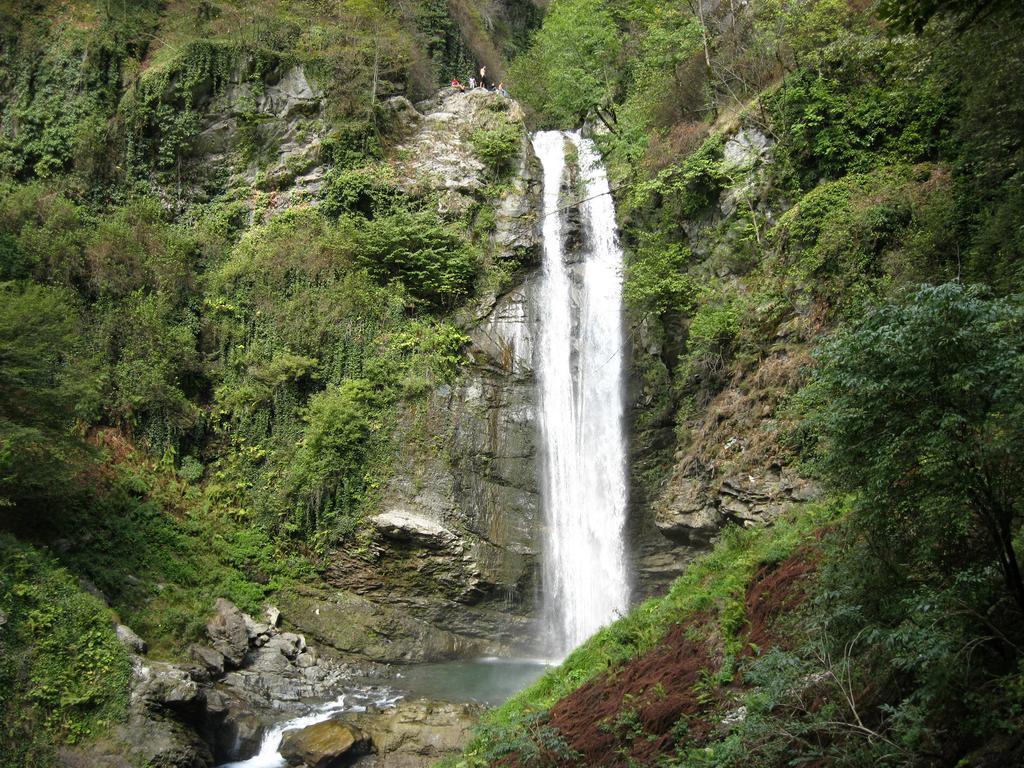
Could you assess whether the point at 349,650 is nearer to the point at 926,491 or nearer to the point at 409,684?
the point at 409,684

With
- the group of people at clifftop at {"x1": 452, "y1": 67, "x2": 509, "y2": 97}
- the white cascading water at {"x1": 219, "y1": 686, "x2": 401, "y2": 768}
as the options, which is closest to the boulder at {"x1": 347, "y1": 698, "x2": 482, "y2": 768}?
the white cascading water at {"x1": 219, "y1": 686, "x2": 401, "y2": 768}

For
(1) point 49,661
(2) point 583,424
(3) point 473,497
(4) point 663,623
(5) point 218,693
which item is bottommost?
(5) point 218,693

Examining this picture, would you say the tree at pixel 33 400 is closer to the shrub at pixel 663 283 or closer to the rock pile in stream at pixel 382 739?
the rock pile in stream at pixel 382 739

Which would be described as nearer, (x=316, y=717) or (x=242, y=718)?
(x=242, y=718)

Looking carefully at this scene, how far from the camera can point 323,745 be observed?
1206cm

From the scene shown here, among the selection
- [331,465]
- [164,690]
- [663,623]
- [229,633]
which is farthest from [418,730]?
[331,465]

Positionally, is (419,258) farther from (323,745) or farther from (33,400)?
(323,745)

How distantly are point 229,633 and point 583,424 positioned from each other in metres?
9.86

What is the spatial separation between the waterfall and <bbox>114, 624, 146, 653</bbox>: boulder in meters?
9.13

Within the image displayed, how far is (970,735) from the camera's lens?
14.5 feet

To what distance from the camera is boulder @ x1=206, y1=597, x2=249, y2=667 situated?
14625 millimetres

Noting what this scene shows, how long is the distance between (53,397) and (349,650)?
819 cm

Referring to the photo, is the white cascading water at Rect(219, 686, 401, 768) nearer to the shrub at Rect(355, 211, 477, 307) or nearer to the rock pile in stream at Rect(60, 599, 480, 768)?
the rock pile in stream at Rect(60, 599, 480, 768)

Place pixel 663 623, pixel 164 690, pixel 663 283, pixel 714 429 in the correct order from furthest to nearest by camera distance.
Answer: pixel 663 283
pixel 714 429
pixel 164 690
pixel 663 623
